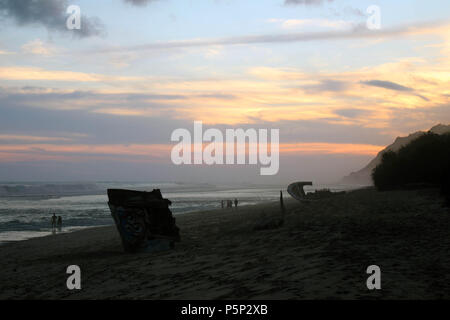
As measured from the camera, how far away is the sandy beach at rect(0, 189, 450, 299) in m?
8.34

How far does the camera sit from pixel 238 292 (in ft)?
28.1

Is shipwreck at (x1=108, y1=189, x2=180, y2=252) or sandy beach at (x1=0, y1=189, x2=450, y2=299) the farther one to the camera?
shipwreck at (x1=108, y1=189, x2=180, y2=252)

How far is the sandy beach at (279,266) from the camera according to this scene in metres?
8.34

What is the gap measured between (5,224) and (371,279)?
38845 millimetres

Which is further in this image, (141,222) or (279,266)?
(141,222)

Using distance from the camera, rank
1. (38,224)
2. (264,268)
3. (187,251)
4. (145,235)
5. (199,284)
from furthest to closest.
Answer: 1. (38,224)
2. (145,235)
3. (187,251)
4. (264,268)
5. (199,284)

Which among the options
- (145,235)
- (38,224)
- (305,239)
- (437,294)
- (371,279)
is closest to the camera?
(437,294)

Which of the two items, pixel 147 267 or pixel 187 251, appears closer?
pixel 147 267

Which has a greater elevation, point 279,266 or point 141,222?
point 141,222

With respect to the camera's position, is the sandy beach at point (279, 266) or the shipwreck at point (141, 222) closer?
the sandy beach at point (279, 266)

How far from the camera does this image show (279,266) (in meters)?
10.5
